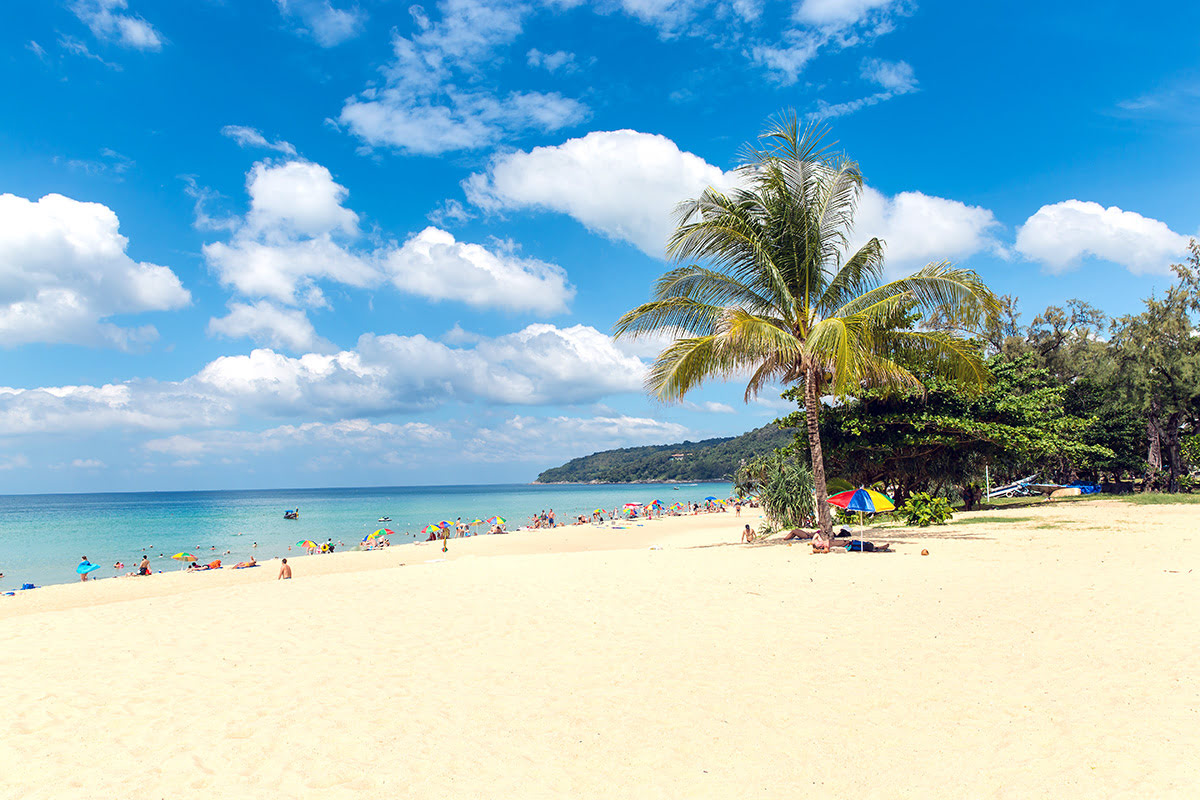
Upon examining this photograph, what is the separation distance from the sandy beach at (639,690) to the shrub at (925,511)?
7.67m

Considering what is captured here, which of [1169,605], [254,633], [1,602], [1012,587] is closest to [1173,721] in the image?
[1169,605]

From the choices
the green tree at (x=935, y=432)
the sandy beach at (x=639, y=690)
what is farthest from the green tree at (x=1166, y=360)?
the sandy beach at (x=639, y=690)

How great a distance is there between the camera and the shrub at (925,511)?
1769 cm

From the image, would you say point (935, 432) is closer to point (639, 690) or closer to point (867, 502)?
point (867, 502)

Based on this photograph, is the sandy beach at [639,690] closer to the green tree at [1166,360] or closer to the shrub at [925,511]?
the shrub at [925,511]

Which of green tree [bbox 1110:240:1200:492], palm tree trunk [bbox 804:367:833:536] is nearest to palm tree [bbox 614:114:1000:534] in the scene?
palm tree trunk [bbox 804:367:833:536]

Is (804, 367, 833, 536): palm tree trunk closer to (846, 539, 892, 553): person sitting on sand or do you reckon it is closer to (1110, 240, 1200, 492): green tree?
(846, 539, 892, 553): person sitting on sand

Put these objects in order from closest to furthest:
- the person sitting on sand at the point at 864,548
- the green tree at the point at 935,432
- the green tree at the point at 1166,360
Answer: the person sitting on sand at the point at 864,548 → the green tree at the point at 935,432 → the green tree at the point at 1166,360

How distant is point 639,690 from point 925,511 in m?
15.5

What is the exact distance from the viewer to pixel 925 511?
58.2 ft

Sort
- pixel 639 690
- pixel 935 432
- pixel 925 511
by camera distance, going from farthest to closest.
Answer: pixel 935 432 < pixel 925 511 < pixel 639 690

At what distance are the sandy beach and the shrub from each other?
7.67m

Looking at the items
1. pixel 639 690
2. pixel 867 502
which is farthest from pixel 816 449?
pixel 639 690

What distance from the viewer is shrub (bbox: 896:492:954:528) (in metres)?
17.7
